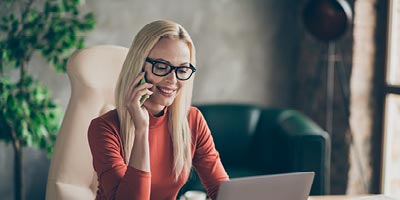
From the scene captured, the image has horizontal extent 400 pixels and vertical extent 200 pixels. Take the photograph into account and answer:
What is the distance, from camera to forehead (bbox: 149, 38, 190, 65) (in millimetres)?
1623

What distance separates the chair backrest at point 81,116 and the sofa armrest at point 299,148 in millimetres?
1227

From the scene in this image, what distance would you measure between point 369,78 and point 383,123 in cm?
30

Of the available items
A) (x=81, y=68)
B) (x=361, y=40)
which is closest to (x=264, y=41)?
(x=361, y=40)

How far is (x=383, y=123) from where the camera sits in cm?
346

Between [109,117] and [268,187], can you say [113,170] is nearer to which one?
[109,117]

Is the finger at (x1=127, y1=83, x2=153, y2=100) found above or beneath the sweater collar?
above

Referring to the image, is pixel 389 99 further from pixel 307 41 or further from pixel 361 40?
pixel 307 41

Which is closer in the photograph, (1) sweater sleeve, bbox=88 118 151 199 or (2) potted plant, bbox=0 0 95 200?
(1) sweater sleeve, bbox=88 118 151 199

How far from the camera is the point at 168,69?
5.33ft

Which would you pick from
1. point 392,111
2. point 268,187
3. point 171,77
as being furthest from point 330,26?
point 268,187

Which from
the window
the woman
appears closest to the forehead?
the woman

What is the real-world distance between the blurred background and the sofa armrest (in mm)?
515

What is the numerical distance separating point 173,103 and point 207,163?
225 millimetres

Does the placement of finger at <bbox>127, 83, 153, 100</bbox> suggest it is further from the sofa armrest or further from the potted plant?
the sofa armrest
